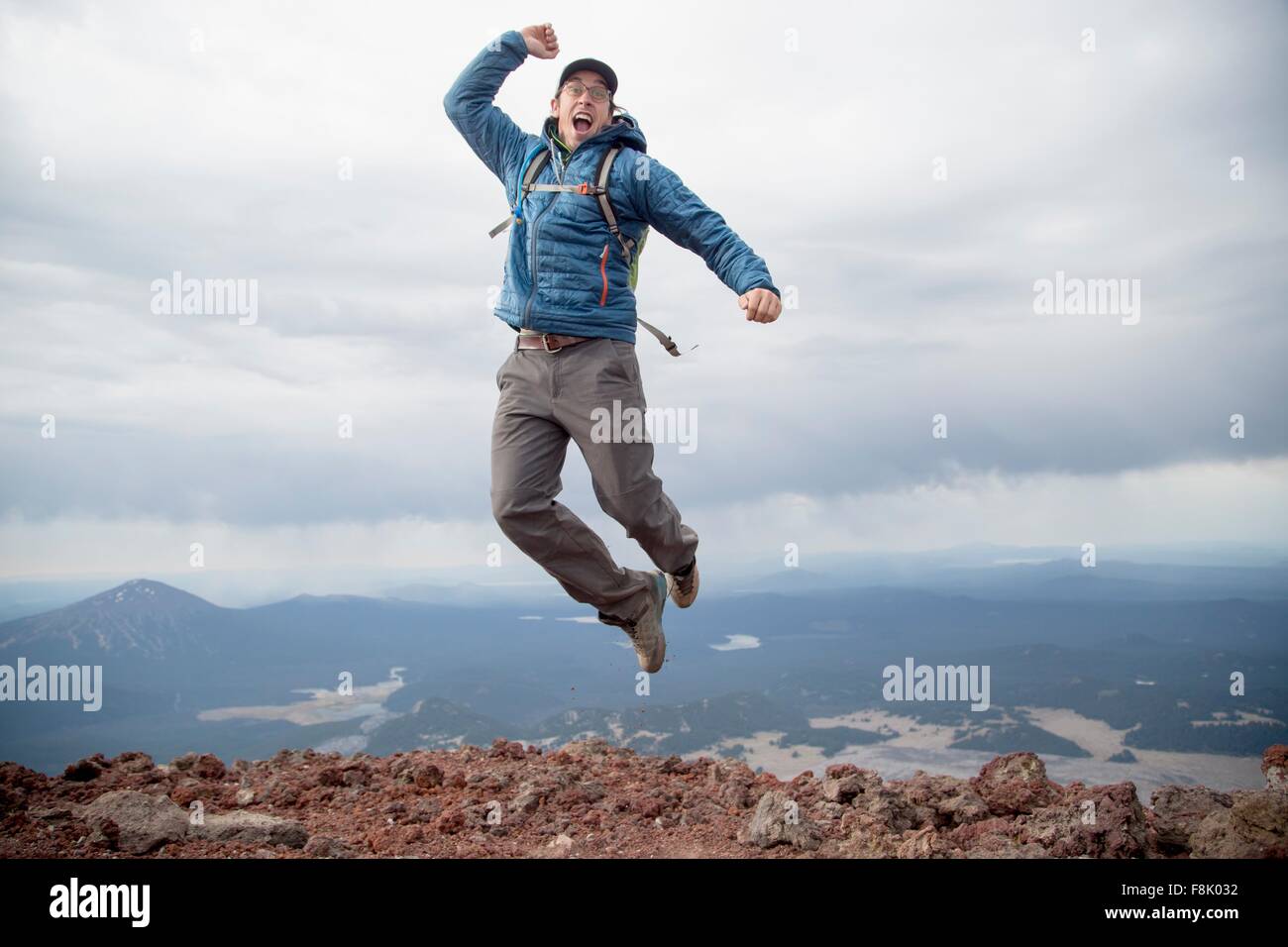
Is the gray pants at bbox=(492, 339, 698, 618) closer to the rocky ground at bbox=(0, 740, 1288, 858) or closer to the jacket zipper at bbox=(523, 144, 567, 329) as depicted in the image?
the jacket zipper at bbox=(523, 144, 567, 329)

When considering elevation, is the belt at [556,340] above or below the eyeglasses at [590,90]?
below

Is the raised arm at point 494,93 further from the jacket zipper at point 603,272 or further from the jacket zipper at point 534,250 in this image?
the jacket zipper at point 603,272

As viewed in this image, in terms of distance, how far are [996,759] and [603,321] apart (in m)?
5.23

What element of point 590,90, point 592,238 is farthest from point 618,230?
point 590,90

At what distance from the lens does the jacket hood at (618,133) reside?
6.75 meters

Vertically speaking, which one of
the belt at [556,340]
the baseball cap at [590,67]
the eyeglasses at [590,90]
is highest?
the baseball cap at [590,67]

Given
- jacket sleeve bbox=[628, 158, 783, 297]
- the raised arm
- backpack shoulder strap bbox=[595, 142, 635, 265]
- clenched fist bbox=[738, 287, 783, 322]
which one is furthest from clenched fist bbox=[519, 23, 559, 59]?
clenched fist bbox=[738, 287, 783, 322]

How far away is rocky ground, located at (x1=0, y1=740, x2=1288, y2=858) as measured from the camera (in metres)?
Result: 6.84

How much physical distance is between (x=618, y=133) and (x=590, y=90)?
37 centimetres

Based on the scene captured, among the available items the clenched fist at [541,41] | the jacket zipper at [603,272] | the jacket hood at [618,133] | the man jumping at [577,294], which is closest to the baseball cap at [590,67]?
the man jumping at [577,294]

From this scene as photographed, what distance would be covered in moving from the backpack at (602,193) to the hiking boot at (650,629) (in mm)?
2145

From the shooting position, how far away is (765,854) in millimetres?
6953

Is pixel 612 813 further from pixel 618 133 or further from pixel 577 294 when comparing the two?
pixel 618 133

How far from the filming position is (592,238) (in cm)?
664
